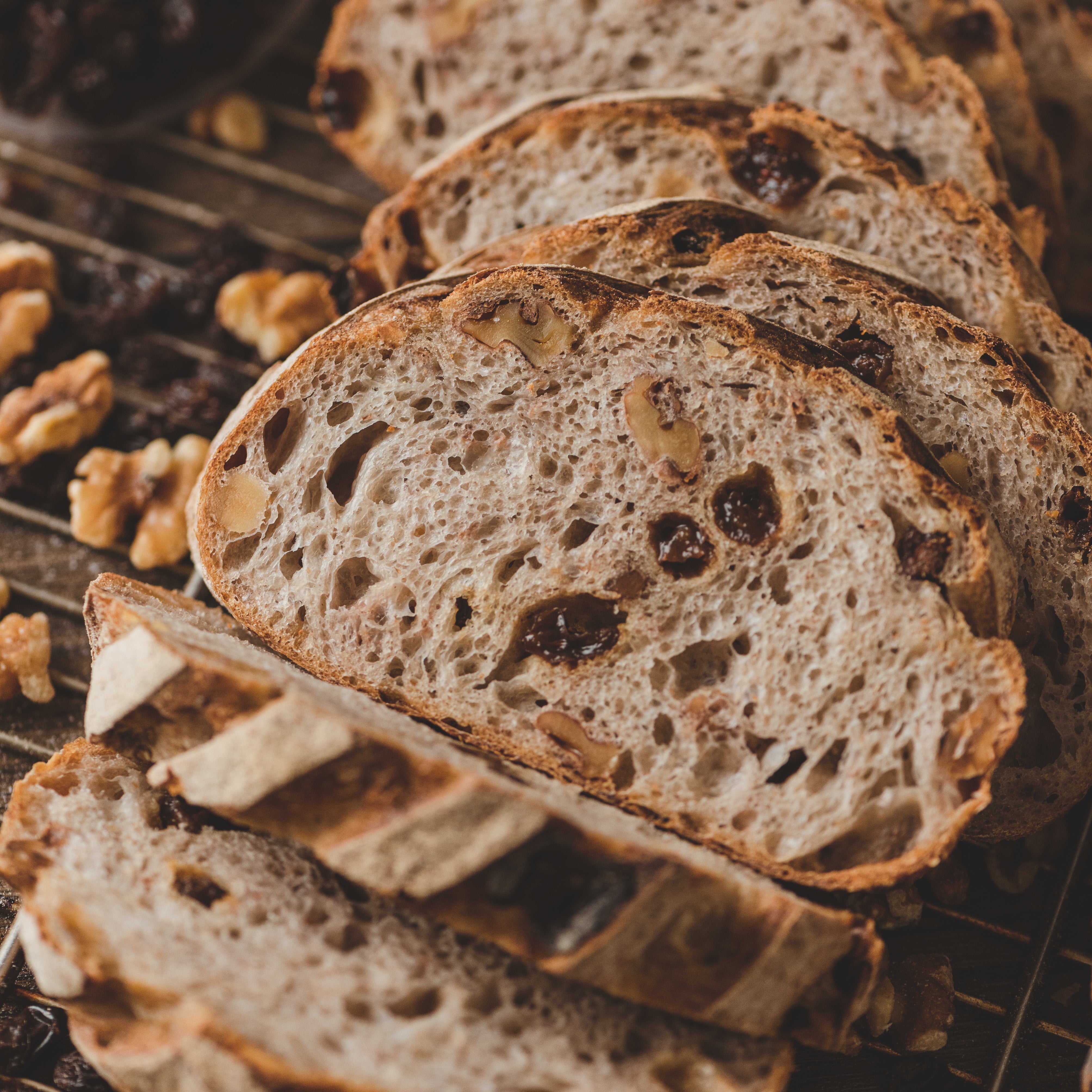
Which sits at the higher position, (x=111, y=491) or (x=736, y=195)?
(x=736, y=195)

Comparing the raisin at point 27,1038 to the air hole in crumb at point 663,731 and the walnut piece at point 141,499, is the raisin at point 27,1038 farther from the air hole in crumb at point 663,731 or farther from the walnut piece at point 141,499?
the air hole in crumb at point 663,731

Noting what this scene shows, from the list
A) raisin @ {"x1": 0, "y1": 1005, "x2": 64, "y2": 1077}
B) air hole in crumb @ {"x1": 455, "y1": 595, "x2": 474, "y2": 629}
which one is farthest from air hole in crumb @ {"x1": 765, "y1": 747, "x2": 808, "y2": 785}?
raisin @ {"x1": 0, "y1": 1005, "x2": 64, "y2": 1077}

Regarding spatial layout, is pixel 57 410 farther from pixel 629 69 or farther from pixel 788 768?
pixel 788 768

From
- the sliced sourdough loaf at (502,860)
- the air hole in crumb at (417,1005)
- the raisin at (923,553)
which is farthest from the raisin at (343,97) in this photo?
the air hole in crumb at (417,1005)

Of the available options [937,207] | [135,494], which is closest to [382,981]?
[135,494]

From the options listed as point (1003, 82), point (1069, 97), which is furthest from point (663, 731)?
point (1069, 97)

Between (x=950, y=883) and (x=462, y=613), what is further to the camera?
(x=950, y=883)

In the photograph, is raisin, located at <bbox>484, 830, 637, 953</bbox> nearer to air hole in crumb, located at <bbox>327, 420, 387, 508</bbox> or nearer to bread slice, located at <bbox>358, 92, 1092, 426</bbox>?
air hole in crumb, located at <bbox>327, 420, 387, 508</bbox>

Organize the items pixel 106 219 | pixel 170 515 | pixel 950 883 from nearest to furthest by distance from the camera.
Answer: pixel 950 883
pixel 170 515
pixel 106 219
